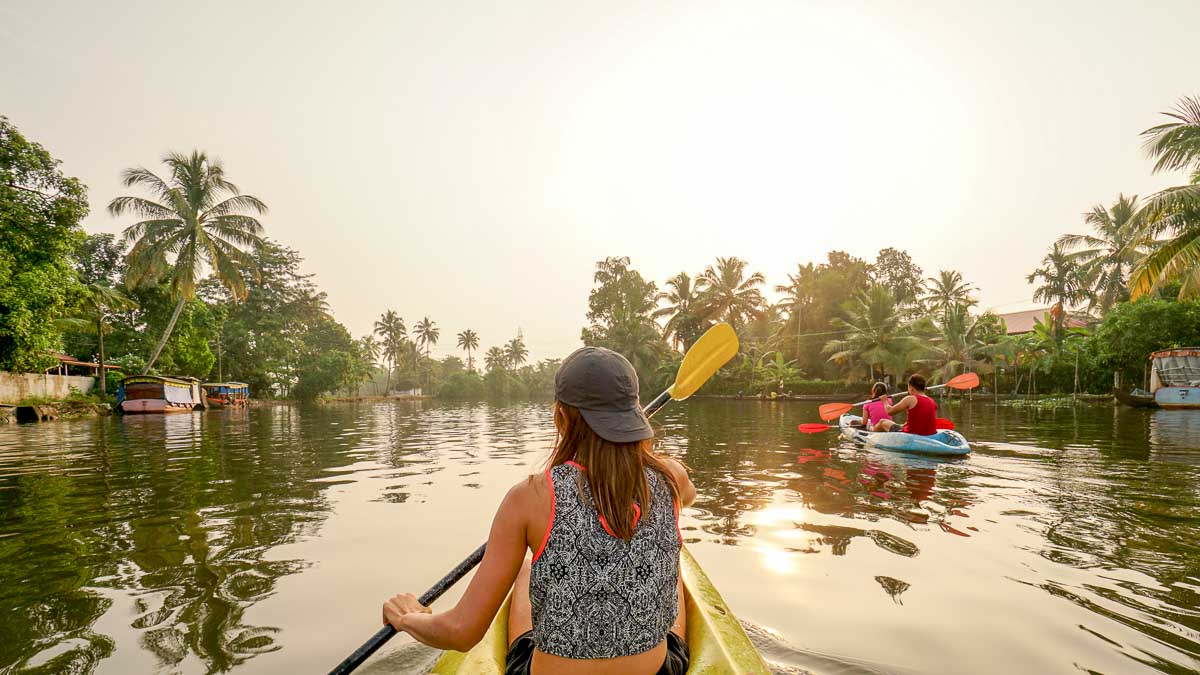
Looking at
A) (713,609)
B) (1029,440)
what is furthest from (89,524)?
(1029,440)

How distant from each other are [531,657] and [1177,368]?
29.7 m

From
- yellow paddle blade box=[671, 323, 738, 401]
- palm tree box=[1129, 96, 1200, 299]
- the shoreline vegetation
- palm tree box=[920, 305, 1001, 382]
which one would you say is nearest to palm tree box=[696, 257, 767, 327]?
the shoreline vegetation

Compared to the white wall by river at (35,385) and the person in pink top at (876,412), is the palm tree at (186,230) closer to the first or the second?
the white wall by river at (35,385)

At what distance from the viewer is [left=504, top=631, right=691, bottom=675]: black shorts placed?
1.91 m

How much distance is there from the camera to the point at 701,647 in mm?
2094

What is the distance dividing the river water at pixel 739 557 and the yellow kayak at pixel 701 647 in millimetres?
940

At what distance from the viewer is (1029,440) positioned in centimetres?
1234

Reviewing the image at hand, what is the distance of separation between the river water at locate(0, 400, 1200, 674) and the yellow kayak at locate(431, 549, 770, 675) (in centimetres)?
94

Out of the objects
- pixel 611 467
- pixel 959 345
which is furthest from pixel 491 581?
pixel 959 345

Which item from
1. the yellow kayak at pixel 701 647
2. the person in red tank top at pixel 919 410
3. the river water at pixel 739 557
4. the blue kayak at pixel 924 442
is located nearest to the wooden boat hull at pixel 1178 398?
the river water at pixel 739 557

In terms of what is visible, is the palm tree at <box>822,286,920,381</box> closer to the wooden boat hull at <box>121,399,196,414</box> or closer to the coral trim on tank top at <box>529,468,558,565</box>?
the wooden boat hull at <box>121,399,196,414</box>

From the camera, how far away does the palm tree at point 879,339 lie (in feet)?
114

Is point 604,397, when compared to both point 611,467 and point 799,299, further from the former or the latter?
point 799,299

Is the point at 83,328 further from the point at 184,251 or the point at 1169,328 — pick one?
the point at 1169,328
